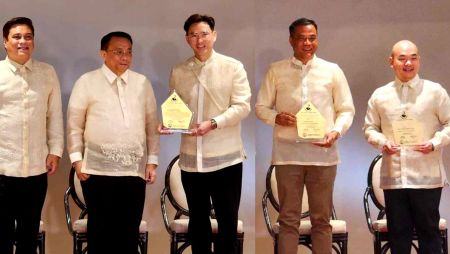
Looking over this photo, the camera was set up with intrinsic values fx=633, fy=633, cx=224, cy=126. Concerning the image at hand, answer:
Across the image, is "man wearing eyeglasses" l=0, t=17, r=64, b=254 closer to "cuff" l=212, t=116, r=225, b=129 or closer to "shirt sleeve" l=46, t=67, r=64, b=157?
"shirt sleeve" l=46, t=67, r=64, b=157

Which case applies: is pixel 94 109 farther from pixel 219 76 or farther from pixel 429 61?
pixel 429 61

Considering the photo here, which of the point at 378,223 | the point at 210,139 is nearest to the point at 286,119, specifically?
the point at 210,139

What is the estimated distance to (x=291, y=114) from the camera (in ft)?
13.5

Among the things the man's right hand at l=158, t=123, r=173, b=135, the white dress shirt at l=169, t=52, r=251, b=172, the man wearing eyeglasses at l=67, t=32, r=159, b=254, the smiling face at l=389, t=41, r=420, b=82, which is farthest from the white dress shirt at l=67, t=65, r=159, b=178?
the smiling face at l=389, t=41, r=420, b=82

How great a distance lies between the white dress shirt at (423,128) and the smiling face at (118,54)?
1.68 metres

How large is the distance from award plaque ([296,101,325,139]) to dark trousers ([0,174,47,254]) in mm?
1697

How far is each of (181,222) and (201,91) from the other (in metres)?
0.95

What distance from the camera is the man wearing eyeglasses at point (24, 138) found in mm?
3869

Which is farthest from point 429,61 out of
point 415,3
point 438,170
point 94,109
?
point 94,109

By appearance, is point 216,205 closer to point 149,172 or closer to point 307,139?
point 149,172

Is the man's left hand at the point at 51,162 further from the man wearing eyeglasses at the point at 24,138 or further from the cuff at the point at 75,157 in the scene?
the cuff at the point at 75,157

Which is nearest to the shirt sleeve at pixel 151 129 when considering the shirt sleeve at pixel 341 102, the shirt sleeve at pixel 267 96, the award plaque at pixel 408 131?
the shirt sleeve at pixel 267 96

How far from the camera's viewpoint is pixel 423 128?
163 inches

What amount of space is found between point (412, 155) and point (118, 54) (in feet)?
6.55
